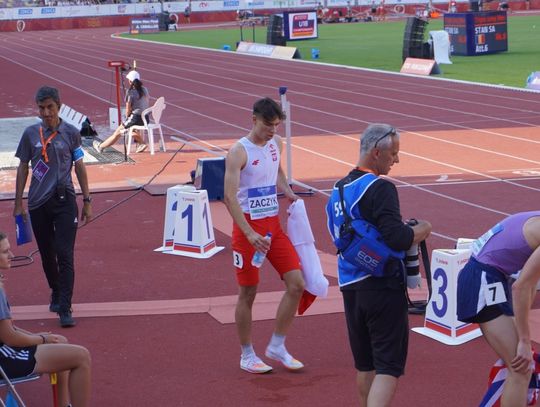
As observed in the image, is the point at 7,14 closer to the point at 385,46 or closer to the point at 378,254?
the point at 385,46

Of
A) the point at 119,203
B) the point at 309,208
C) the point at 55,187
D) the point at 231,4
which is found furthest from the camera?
the point at 231,4

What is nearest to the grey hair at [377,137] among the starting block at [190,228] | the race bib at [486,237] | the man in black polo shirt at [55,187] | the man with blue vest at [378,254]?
the man with blue vest at [378,254]

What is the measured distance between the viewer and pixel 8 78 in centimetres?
3531

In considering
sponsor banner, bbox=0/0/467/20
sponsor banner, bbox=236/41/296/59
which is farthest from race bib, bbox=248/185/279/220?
sponsor banner, bbox=0/0/467/20

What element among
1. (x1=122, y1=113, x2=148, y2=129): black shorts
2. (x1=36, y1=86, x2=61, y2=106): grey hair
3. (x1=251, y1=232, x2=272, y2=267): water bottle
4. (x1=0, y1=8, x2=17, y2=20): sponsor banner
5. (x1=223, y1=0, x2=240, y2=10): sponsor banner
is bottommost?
(x1=122, y1=113, x2=148, y2=129): black shorts

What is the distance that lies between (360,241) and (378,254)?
11 cm

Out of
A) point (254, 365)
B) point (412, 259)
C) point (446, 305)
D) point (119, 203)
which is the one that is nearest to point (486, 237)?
point (412, 259)

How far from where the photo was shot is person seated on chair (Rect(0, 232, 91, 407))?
5340mm

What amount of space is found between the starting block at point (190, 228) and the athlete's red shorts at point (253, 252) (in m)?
3.56

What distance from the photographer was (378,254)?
4.96 m

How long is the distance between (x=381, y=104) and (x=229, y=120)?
4075 millimetres

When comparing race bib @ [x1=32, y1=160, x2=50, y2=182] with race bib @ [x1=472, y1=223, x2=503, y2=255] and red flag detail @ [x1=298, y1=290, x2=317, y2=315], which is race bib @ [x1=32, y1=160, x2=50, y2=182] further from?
race bib @ [x1=472, y1=223, x2=503, y2=255]

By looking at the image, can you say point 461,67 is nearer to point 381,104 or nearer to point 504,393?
point 381,104

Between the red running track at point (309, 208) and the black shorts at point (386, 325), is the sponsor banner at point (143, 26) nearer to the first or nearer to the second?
the red running track at point (309, 208)
